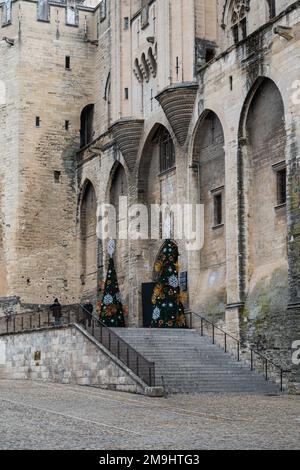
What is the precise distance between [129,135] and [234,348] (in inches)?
409

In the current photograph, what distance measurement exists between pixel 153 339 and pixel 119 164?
36.2ft

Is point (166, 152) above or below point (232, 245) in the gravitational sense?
above

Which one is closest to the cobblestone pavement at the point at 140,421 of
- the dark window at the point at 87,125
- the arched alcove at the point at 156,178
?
the arched alcove at the point at 156,178

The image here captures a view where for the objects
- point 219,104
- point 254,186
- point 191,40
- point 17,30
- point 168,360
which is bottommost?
point 168,360

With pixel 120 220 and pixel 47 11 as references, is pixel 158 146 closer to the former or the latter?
pixel 120 220

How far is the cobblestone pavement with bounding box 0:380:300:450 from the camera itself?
15.6m

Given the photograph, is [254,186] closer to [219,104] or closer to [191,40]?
[219,104]

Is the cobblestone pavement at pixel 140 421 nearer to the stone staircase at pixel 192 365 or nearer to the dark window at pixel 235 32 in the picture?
the stone staircase at pixel 192 365

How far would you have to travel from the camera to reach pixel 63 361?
28.7 metres

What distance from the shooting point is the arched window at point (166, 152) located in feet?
115

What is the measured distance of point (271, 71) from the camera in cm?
2844

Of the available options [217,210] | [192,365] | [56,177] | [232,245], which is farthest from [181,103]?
[56,177]

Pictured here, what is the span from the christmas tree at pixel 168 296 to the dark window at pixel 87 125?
11.5m

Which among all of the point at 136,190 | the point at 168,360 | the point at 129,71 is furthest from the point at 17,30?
the point at 168,360
